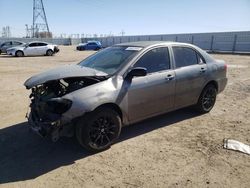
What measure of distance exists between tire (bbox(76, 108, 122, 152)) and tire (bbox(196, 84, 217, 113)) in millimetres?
2384

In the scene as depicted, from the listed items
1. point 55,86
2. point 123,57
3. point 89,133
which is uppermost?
point 123,57

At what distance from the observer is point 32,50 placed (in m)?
23.9

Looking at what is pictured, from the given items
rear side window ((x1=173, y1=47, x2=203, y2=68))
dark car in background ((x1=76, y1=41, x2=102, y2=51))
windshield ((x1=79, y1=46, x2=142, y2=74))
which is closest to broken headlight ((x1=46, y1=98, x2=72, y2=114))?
windshield ((x1=79, y1=46, x2=142, y2=74))

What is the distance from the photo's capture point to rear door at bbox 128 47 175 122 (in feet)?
14.0

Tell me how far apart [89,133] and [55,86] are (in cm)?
104

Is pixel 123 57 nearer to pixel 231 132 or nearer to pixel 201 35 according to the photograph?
pixel 231 132

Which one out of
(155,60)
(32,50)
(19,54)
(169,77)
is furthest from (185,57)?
(19,54)

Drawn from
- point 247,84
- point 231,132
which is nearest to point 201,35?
point 247,84

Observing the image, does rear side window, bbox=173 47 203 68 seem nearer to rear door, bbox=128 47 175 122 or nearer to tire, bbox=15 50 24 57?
rear door, bbox=128 47 175 122

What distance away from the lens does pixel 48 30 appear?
221ft

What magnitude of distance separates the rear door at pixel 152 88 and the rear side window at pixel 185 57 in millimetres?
275

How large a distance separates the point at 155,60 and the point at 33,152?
8.80ft

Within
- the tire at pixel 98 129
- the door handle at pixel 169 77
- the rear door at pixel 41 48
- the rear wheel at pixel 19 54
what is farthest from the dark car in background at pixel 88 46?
the tire at pixel 98 129

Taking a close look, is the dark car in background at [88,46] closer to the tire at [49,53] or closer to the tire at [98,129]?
the tire at [49,53]
